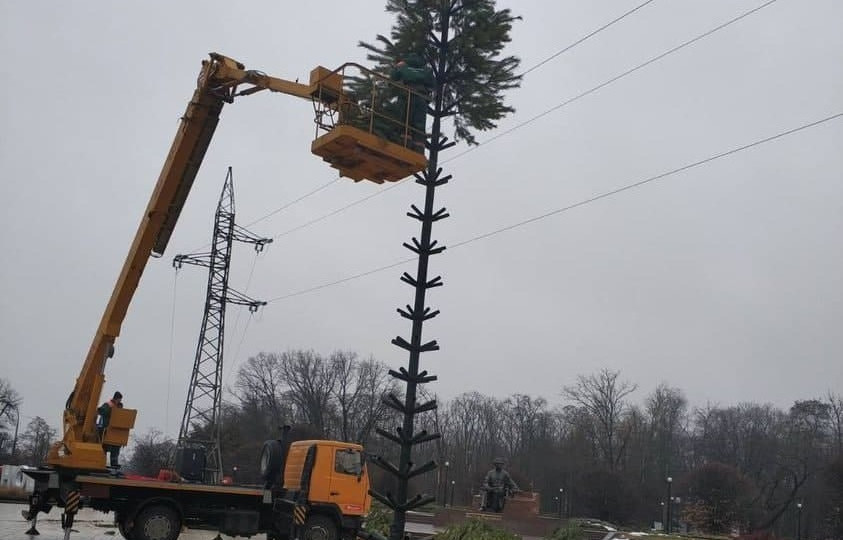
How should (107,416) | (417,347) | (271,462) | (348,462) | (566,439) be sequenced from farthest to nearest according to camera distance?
(566,439)
(348,462)
(271,462)
(107,416)
(417,347)

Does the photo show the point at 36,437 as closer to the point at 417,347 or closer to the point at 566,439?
the point at 566,439

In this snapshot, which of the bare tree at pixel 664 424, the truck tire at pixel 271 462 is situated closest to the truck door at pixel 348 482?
the truck tire at pixel 271 462

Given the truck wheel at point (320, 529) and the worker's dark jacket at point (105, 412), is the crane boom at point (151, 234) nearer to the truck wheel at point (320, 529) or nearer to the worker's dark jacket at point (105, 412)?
the worker's dark jacket at point (105, 412)

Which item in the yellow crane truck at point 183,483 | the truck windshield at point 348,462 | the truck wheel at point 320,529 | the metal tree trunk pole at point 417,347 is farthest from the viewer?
the truck windshield at point 348,462

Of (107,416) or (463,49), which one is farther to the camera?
(107,416)

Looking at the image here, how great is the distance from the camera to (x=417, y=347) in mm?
7266

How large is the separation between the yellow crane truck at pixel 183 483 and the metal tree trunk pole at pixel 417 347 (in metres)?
6.13

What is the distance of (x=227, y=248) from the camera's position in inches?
1585

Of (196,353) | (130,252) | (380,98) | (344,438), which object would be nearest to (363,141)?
(380,98)

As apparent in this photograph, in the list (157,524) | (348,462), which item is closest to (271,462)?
(348,462)

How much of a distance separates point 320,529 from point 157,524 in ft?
11.9

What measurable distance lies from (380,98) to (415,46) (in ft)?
5.05

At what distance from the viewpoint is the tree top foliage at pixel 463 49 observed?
8242 mm

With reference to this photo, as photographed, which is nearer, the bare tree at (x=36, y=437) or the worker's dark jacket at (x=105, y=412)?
the worker's dark jacket at (x=105, y=412)
